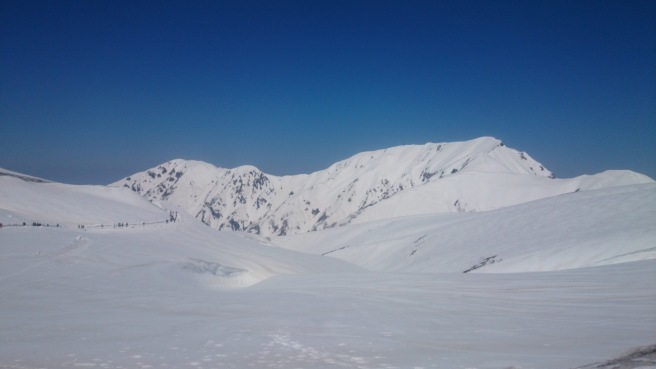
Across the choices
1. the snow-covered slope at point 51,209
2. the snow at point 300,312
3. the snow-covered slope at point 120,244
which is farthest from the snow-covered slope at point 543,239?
the snow-covered slope at point 51,209

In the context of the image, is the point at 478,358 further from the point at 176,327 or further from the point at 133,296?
the point at 133,296

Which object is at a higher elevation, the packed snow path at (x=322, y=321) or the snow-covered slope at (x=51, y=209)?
the snow-covered slope at (x=51, y=209)

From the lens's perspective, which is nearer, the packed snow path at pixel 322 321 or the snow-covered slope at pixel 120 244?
the packed snow path at pixel 322 321

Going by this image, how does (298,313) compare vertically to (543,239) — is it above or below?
below

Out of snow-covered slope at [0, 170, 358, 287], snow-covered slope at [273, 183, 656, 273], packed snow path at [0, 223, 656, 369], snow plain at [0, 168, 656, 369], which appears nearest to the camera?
packed snow path at [0, 223, 656, 369]

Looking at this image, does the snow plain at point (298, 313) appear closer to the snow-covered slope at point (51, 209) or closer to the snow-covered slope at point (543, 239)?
the snow-covered slope at point (543, 239)

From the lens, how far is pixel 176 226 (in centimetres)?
5216

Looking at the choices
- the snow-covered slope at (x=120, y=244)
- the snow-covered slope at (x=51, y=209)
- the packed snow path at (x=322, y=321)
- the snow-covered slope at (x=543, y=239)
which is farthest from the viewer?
the snow-covered slope at (x=51, y=209)

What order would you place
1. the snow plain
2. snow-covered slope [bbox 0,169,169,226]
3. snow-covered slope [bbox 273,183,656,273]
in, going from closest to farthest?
the snow plain, snow-covered slope [bbox 273,183,656,273], snow-covered slope [bbox 0,169,169,226]

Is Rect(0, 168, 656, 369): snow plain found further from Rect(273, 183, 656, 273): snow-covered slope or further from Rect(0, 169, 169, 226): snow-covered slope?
Rect(0, 169, 169, 226): snow-covered slope

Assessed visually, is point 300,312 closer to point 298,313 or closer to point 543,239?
point 298,313

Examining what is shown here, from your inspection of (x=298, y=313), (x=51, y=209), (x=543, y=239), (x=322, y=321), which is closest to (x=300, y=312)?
(x=298, y=313)

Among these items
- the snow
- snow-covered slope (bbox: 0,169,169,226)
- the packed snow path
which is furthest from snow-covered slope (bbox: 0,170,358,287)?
the packed snow path

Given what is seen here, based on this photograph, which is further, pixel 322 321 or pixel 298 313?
pixel 298 313
